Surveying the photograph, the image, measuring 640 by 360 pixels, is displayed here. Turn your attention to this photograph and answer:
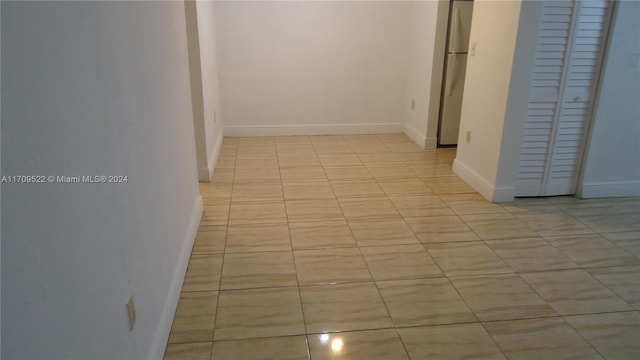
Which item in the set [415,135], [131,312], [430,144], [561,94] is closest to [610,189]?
[561,94]

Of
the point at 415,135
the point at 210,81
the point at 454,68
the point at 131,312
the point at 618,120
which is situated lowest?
the point at 415,135

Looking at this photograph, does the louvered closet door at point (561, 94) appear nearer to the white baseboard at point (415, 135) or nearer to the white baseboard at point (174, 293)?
the white baseboard at point (415, 135)

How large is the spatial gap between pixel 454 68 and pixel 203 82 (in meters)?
2.53

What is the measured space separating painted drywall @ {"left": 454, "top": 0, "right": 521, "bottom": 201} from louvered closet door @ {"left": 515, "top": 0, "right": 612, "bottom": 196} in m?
0.20

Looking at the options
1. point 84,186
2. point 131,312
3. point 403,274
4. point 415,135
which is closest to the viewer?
point 84,186

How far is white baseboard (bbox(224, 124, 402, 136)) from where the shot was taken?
5.15 metres

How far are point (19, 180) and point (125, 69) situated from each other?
0.70 metres

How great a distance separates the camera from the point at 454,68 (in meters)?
4.47

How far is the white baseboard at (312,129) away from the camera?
5152 millimetres

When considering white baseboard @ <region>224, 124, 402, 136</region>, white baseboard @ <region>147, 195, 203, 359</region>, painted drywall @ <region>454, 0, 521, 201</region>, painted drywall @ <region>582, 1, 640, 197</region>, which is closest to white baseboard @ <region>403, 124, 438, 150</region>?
white baseboard @ <region>224, 124, 402, 136</region>

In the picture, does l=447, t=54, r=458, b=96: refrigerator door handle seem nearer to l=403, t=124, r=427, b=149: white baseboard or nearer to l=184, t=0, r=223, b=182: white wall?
l=403, t=124, r=427, b=149: white baseboard

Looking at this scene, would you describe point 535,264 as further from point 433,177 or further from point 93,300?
point 93,300

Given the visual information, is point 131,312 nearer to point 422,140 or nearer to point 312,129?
point 422,140

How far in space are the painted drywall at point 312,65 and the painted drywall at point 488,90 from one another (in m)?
1.67
